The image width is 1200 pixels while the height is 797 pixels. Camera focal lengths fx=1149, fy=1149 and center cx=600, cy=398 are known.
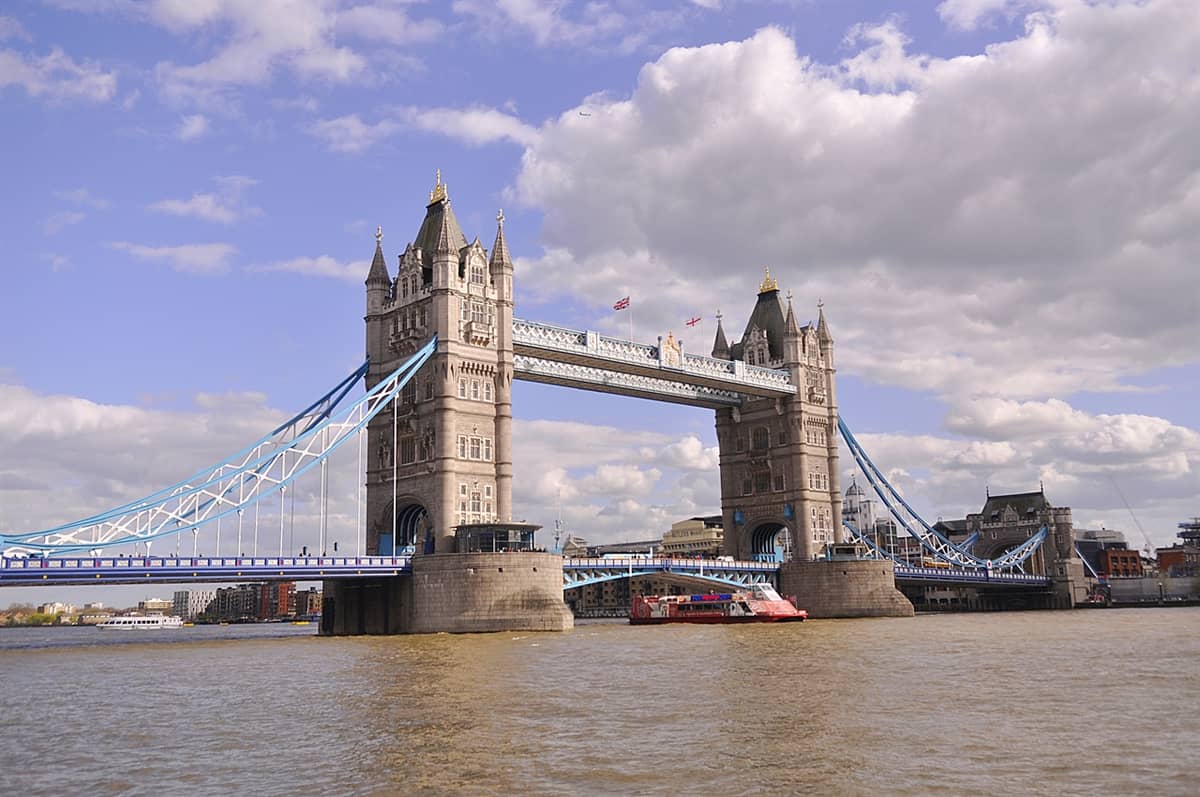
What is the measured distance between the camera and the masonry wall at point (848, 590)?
3553 inches

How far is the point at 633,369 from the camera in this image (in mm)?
87062

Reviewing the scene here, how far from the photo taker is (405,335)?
249ft

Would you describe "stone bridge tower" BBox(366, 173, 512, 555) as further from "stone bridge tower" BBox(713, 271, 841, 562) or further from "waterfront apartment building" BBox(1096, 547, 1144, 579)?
"waterfront apartment building" BBox(1096, 547, 1144, 579)

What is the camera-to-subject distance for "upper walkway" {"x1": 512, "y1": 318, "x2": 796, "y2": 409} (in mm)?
81625

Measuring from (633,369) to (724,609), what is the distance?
19098 mm

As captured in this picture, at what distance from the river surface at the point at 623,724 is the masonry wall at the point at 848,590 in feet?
144

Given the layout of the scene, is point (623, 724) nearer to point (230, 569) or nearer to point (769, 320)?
point (230, 569)

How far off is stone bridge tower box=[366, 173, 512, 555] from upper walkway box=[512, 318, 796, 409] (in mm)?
4695

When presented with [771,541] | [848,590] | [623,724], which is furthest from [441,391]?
[623,724]

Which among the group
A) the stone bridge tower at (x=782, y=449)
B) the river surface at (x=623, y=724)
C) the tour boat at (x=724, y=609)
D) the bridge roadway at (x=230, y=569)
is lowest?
the river surface at (x=623, y=724)

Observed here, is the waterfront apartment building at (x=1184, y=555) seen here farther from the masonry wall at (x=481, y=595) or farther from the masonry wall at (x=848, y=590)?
the masonry wall at (x=481, y=595)

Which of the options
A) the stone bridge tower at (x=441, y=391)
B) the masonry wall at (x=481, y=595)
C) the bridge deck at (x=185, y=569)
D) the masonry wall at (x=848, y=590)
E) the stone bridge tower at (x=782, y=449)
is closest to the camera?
the bridge deck at (x=185, y=569)

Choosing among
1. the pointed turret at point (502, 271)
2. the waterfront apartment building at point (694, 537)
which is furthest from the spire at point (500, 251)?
the waterfront apartment building at point (694, 537)

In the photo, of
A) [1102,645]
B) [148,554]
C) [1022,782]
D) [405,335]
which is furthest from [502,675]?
[405,335]
